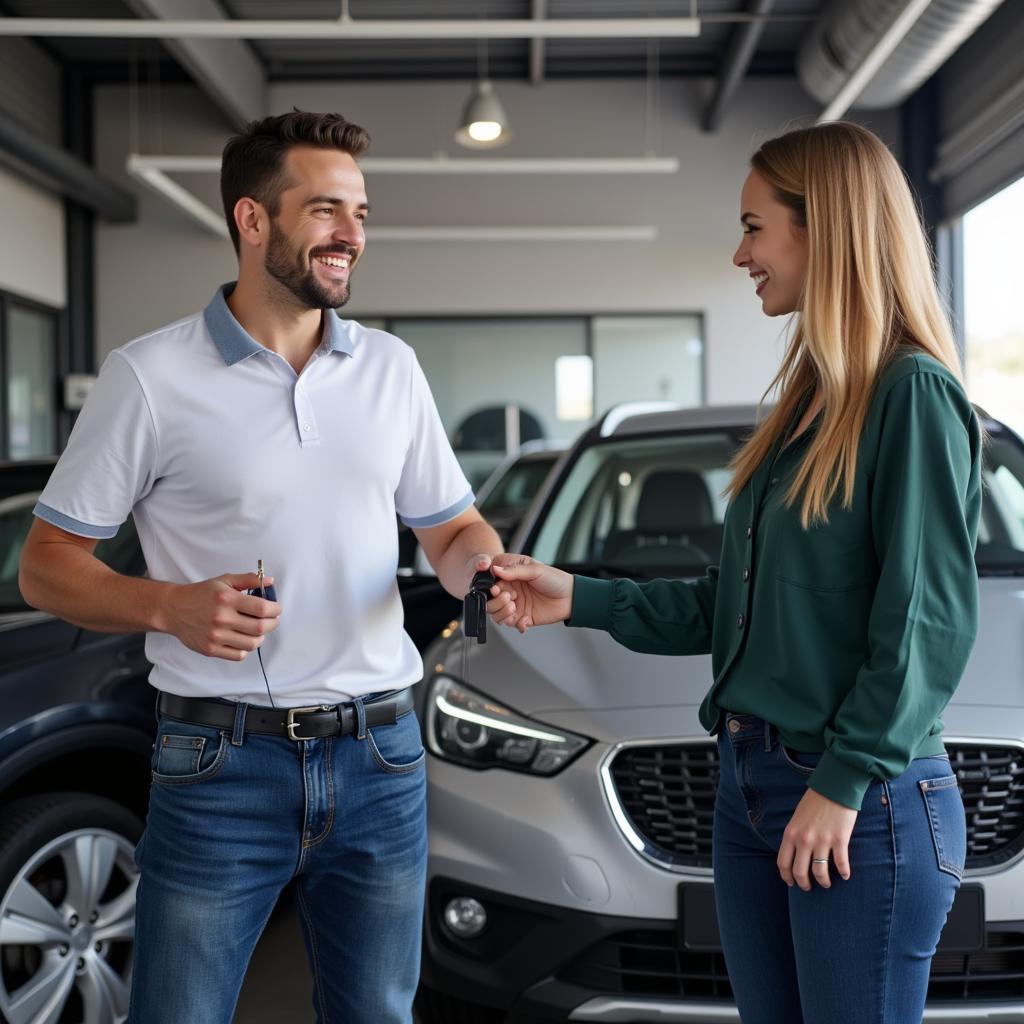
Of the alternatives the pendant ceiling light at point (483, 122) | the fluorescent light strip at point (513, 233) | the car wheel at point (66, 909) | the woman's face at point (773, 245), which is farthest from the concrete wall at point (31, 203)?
the woman's face at point (773, 245)

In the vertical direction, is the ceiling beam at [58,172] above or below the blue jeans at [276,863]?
→ above

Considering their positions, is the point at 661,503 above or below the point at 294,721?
above

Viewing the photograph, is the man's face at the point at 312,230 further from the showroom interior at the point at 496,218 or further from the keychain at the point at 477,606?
the showroom interior at the point at 496,218

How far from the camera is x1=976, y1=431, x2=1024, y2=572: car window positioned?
2.83 m

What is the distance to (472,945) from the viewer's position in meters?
2.20

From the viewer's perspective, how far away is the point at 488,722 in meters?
2.31

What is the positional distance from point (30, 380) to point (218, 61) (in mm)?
3369

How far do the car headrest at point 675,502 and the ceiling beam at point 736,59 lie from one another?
21.8ft

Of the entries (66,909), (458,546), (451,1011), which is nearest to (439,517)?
(458,546)

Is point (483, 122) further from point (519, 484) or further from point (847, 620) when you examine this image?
point (847, 620)

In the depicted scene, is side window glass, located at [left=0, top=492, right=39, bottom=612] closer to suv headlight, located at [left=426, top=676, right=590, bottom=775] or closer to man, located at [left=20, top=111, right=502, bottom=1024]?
suv headlight, located at [left=426, top=676, right=590, bottom=775]

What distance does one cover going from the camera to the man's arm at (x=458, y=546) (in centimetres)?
179

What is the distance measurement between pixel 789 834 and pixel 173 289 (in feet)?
38.4

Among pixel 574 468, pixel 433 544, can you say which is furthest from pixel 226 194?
pixel 574 468
